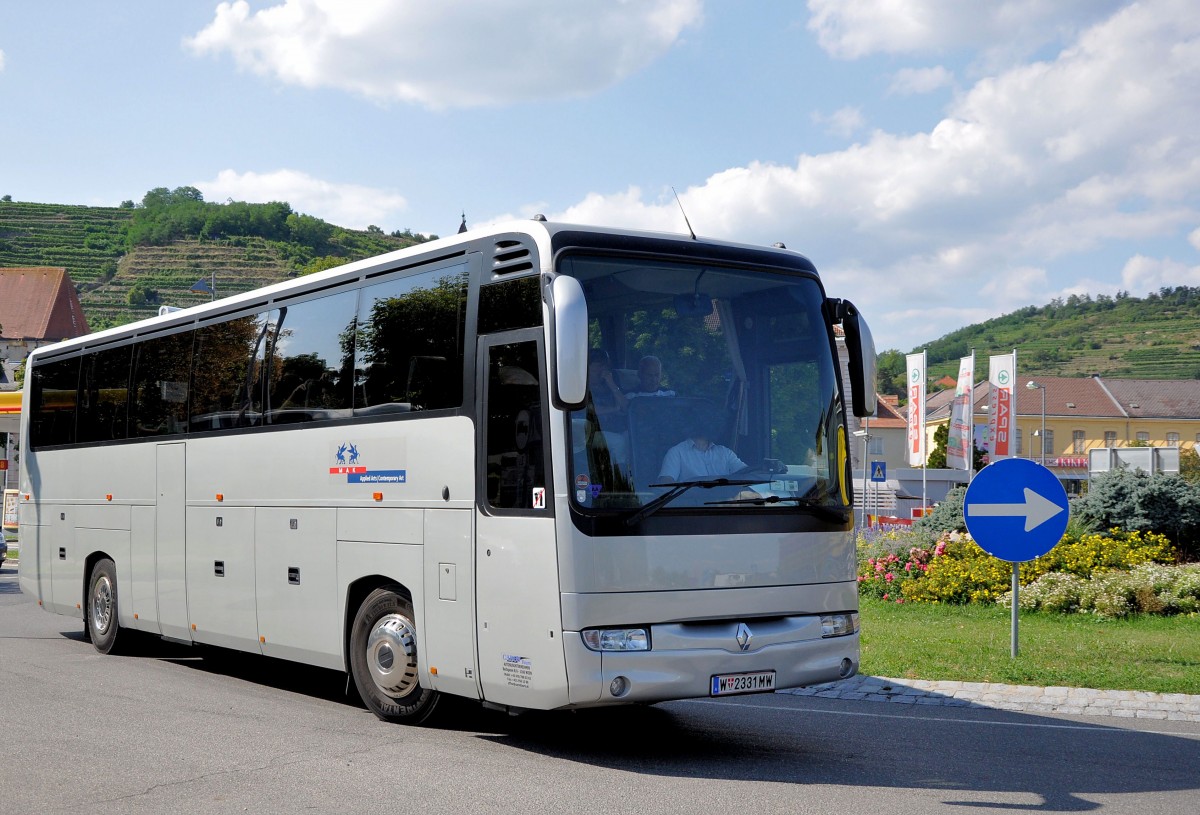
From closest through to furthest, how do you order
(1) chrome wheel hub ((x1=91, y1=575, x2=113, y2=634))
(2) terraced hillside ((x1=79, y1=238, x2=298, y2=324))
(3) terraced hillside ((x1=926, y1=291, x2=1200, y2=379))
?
1. (1) chrome wheel hub ((x1=91, y1=575, x2=113, y2=634))
2. (2) terraced hillside ((x1=79, y1=238, x2=298, y2=324))
3. (3) terraced hillside ((x1=926, y1=291, x2=1200, y2=379))

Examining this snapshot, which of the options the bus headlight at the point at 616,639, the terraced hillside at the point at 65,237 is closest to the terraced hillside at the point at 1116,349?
the terraced hillside at the point at 65,237

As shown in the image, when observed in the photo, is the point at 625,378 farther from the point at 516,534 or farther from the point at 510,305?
the point at 516,534

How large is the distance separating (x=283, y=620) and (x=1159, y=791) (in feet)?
22.6

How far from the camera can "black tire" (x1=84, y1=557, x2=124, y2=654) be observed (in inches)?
552

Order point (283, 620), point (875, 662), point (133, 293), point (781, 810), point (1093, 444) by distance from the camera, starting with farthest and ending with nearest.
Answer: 1. point (133, 293)
2. point (1093, 444)
3. point (875, 662)
4. point (283, 620)
5. point (781, 810)

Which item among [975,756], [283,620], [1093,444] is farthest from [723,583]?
[1093,444]

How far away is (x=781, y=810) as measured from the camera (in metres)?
6.64

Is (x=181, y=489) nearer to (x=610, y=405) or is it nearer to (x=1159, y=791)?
(x=610, y=405)

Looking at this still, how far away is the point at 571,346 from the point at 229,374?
5.68 metres

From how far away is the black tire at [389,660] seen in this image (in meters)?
9.13

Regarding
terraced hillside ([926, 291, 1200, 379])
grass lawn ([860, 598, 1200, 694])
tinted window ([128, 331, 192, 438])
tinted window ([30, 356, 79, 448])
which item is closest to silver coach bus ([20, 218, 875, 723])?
tinted window ([128, 331, 192, 438])

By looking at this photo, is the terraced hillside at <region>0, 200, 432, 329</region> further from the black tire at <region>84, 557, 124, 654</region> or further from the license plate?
the license plate

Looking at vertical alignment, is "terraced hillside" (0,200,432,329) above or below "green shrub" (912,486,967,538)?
above

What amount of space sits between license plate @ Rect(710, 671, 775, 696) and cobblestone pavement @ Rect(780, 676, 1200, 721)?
2.43 meters
